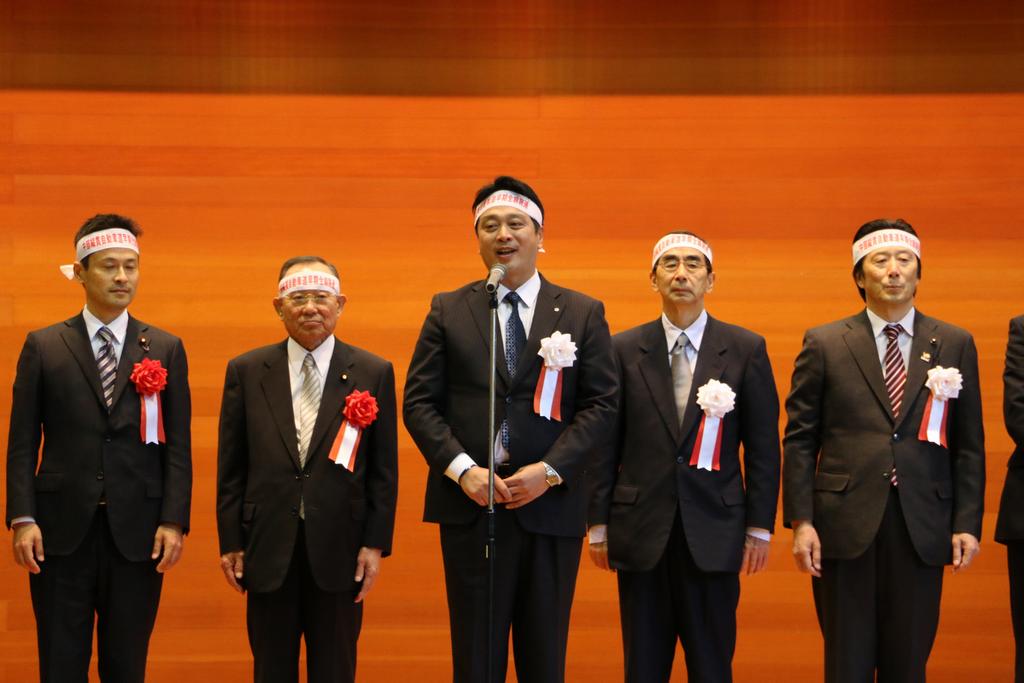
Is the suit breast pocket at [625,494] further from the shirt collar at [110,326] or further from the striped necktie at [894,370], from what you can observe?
the shirt collar at [110,326]

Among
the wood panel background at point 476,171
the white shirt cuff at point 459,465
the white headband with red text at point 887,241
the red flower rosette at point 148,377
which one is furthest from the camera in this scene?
the wood panel background at point 476,171

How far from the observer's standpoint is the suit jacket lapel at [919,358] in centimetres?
356

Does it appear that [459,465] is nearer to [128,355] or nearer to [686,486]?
[686,486]

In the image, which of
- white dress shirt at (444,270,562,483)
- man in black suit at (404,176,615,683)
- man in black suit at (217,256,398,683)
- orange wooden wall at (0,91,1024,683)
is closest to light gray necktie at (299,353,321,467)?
man in black suit at (217,256,398,683)

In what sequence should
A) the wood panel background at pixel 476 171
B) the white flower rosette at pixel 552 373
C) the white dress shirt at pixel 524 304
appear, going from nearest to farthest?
the white flower rosette at pixel 552 373 → the white dress shirt at pixel 524 304 → the wood panel background at pixel 476 171

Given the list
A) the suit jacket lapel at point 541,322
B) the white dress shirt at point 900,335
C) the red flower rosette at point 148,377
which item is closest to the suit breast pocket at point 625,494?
the suit jacket lapel at point 541,322

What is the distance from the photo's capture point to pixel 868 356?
3.63 m

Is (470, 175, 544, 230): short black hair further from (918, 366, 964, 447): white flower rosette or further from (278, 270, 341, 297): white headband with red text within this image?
(918, 366, 964, 447): white flower rosette

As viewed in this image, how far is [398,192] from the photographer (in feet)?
16.0

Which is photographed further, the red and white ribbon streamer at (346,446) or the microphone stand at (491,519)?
the red and white ribbon streamer at (346,446)

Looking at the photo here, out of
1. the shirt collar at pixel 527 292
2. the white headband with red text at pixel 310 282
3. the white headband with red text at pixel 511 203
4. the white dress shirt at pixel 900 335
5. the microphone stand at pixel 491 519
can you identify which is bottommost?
the microphone stand at pixel 491 519

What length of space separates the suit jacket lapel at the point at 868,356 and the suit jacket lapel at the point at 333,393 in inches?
59.2

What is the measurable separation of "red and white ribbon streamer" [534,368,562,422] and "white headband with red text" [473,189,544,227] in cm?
49

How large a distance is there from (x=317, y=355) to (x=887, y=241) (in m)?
1.77
